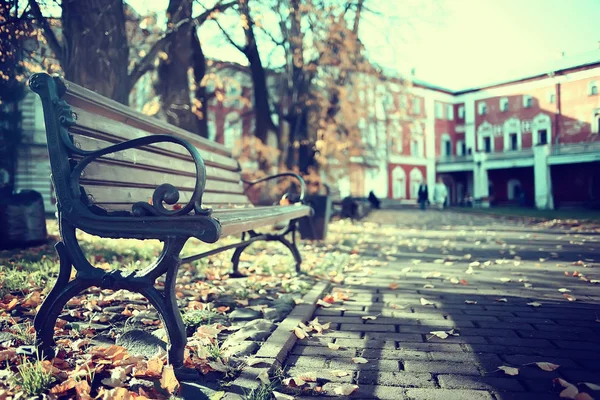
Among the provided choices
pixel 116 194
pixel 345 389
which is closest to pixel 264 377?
pixel 345 389

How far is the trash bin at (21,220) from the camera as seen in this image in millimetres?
6000

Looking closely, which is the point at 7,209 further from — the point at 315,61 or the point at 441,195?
the point at 441,195

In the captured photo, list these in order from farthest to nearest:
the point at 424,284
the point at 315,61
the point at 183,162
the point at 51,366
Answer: the point at 315,61
the point at 424,284
the point at 183,162
the point at 51,366

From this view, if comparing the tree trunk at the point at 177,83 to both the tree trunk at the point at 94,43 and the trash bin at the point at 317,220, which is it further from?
the trash bin at the point at 317,220

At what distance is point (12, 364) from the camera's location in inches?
87.3

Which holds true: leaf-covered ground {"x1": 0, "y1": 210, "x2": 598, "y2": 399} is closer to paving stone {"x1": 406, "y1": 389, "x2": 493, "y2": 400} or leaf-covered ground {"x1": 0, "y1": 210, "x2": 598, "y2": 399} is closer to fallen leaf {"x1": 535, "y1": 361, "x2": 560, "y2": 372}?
paving stone {"x1": 406, "y1": 389, "x2": 493, "y2": 400}

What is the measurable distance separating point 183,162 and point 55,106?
1515mm

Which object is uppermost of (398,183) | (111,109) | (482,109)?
(482,109)

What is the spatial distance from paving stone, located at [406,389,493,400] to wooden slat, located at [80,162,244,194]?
187cm

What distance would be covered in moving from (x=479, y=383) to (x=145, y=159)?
2.33m

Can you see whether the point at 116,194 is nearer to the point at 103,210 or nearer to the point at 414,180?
the point at 103,210

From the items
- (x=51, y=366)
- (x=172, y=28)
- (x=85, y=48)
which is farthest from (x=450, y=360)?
(x=172, y=28)

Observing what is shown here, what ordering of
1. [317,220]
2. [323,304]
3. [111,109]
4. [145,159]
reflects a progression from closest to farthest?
[111,109] → [145,159] → [323,304] → [317,220]

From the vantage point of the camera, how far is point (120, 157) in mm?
2840
